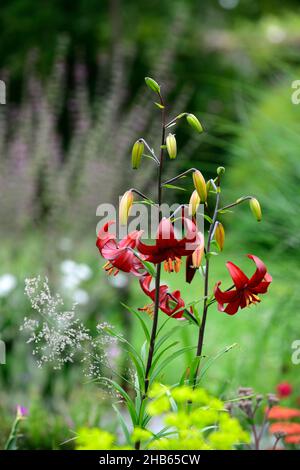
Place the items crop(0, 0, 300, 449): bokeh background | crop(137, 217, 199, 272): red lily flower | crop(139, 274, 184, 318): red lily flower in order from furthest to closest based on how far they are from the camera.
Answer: crop(0, 0, 300, 449): bokeh background, crop(139, 274, 184, 318): red lily flower, crop(137, 217, 199, 272): red lily flower

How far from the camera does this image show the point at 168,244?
3.93 feet

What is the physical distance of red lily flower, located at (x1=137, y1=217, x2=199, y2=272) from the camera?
119 cm

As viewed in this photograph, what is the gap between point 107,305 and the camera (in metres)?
4.62

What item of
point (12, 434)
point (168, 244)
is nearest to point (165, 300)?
point (168, 244)

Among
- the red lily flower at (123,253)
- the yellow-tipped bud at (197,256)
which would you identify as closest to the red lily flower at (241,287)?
the yellow-tipped bud at (197,256)

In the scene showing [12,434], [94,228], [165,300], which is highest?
[94,228]

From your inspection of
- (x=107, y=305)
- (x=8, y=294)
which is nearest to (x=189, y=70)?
(x=107, y=305)

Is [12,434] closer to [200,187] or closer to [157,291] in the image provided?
[157,291]

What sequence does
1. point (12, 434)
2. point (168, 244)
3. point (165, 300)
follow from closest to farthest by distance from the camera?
A: point (168, 244)
point (165, 300)
point (12, 434)

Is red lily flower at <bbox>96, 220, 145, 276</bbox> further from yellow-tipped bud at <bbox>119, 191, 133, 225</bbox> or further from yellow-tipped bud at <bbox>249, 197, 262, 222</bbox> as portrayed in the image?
yellow-tipped bud at <bbox>249, 197, 262, 222</bbox>

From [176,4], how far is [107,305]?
731 cm

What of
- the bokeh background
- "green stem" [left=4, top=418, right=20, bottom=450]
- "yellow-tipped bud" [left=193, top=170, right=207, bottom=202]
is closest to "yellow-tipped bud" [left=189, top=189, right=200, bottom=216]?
"yellow-tipped bud" [left=193, top=170, right=207, bottom=202]

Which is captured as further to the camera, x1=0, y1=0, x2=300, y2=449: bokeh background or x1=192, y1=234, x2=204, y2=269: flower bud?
x1=0, y1=0, x2=300, y2=449: bokeh background

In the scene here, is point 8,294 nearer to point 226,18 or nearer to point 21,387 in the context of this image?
point 21,387
